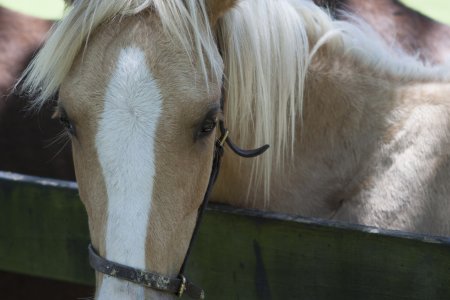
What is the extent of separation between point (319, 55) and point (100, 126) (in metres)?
1.05

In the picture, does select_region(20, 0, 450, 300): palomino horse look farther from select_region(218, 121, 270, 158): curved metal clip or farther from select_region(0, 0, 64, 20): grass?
select_region(0, 0, 64, 20): grass

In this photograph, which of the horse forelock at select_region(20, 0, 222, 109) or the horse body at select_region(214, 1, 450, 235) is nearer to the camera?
the horse forelock at select_region(20, 0, 222, 109)

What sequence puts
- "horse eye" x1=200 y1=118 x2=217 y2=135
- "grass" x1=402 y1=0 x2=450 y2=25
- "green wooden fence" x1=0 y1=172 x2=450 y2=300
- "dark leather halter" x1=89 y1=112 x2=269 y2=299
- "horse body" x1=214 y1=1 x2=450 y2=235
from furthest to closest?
"grass" x1=402 y1=0 x2=450 y2=25, "horse body" x1=214 y1=1 x2=450 y2=235, "green wooden fence" x1=0 y1=172 x2=450 y2=300, "horse eye" x1=200 y1=118 x2=217 y2=135, "dark leather halter" x1=89 y1=112 x2=269 y2=299

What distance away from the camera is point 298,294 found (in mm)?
2070

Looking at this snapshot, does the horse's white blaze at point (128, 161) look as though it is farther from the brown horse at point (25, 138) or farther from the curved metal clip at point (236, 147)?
the brown horse at point (25, 138)

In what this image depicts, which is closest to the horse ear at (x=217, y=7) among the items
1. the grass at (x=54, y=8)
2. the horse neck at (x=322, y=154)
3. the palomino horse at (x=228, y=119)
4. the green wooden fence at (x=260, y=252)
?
the palomino horse at (x=228, y=119)

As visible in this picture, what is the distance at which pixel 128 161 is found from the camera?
5.28 feet

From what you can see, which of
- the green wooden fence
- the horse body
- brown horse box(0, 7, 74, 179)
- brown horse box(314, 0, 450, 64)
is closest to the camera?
the green wooden fence

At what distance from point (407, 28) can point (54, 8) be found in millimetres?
1809

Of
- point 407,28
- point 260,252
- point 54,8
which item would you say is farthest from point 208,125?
point 54,8

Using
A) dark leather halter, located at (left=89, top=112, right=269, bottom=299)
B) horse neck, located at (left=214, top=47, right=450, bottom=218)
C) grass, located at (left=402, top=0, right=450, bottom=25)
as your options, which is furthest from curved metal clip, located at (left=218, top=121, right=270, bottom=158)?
grass, located at (left=402, top=0, right=450, bottom=25)

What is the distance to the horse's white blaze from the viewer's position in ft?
5.21

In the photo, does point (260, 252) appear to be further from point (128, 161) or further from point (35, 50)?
point (35, 50)

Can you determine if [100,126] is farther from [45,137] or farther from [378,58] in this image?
[45,137]
